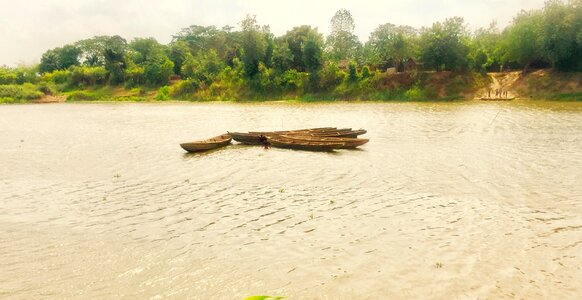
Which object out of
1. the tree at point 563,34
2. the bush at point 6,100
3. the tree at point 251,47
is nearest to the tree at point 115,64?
the bush at point 6,100

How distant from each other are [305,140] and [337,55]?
5575 centimetres

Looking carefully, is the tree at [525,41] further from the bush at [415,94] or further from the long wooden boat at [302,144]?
the long wooden boat at [302,144]

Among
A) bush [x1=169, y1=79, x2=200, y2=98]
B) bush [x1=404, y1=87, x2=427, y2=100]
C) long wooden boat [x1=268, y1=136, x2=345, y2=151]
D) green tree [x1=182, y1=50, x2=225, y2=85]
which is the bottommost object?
long wooden boat [x1=268, y1=136, x2=345, y2=151]

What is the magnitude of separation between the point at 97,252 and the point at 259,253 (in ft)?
12.5

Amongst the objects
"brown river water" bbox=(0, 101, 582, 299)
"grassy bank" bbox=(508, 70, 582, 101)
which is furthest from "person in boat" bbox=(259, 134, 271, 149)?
"grassy bank" bbox=(508, 70, 582, 101)

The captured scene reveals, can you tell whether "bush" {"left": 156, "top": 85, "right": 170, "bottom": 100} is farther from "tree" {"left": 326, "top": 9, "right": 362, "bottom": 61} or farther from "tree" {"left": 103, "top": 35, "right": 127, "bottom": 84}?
"tree" {"left": 326, "top": 9, "right": 362, "bottom": 61}

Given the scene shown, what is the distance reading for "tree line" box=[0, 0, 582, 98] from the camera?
49594mm

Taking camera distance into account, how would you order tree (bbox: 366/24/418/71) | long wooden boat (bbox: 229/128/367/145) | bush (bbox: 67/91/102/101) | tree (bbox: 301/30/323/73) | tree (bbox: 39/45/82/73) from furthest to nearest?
tree (bbox: 39/45/82/73), bush (bbox: 67/91/102/101), tree (bbox: 301/30/323/73), tree (bbox: 366/24/418/71), long wooden boat (bbox: 229/128/367/145)

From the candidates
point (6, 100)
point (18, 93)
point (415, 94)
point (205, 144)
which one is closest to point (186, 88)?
point (18, 93)

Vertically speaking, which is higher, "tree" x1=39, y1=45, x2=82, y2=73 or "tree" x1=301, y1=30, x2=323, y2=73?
"tree" x1=39, y1=45, x2=82, y2=73

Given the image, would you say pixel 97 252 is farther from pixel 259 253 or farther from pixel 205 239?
pixel 259 253

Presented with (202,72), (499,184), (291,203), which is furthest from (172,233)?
(202,72)

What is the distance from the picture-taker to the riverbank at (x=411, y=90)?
1917 inches

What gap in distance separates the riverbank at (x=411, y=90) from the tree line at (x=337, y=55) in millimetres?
1051
